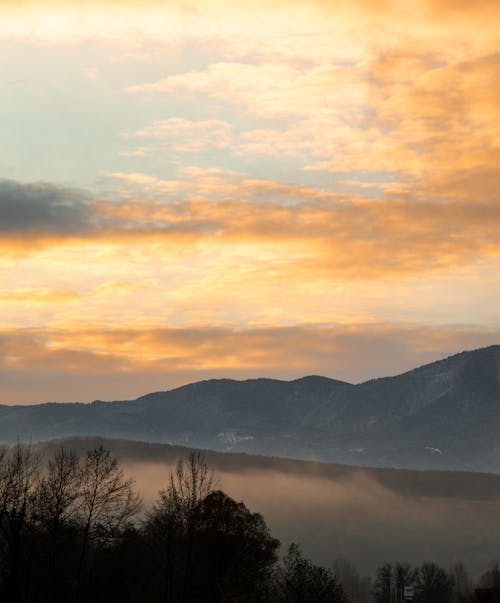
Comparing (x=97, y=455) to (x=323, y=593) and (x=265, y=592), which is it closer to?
(x=265, y=592)

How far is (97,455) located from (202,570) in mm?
20058

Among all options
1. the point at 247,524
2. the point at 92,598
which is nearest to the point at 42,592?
the point at 92,598

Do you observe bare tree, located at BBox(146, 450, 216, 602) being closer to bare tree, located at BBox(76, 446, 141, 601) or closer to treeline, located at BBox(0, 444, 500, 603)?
treeline, located at BBox(0, 444, 500, 603)

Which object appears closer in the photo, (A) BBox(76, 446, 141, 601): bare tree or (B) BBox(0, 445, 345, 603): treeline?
(A) BBox(76, 446, 141, 601): bare tree

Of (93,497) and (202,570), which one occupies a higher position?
(93,497)

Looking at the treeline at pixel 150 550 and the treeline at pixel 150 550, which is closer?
the treeline at pixel 150 550

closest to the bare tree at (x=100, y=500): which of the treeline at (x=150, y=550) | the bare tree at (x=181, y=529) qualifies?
the treeline at (x=150, y=550)

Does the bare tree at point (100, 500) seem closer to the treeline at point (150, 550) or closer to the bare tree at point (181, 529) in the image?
the treeline at point (150, 550)

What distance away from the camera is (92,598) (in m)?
131

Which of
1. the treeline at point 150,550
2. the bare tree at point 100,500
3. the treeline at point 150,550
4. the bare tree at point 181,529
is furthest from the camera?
the treeline at point 150,550


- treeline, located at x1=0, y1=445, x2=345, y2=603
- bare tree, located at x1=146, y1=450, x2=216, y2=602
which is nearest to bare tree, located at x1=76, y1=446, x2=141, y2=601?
treeline, located at x1=0, y1=445, x2=345, y2=603

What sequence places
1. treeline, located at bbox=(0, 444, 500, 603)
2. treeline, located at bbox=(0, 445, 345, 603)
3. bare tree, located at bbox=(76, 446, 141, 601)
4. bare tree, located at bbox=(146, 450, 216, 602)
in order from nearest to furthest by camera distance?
bare tree, located at bbox=(76, 446, 141, 601)
bare tree, located at bbox=(146, 450, 216, 602)
treeline, located at bbox=(0, 444, 500, 603)
treeline, located at bbox=(0, 445, 345, 603)

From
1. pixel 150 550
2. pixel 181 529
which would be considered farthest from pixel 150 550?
pixel 181 529

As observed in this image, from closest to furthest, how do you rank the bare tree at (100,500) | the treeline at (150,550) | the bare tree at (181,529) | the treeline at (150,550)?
the bare tree at (100,500), the bare tree at (181,529), the treeline at (150,550), the treeline at (150,550)
